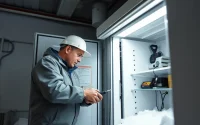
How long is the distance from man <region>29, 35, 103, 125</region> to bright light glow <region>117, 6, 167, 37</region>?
36 centimetres

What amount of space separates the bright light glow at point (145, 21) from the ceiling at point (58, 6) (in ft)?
2.60

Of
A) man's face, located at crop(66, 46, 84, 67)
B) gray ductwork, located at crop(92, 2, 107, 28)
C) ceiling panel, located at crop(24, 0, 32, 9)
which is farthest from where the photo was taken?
ceiling panel, located at crop(24, 0, 32, 9)

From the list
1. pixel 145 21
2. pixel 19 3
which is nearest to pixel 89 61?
pixel 145 21

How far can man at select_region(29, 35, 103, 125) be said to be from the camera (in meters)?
1.01

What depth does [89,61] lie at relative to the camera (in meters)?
1.39

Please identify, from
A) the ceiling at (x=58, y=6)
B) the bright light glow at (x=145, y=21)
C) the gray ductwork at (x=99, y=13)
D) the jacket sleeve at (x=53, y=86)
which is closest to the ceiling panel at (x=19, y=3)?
the ceiling at (x=58, y=6)

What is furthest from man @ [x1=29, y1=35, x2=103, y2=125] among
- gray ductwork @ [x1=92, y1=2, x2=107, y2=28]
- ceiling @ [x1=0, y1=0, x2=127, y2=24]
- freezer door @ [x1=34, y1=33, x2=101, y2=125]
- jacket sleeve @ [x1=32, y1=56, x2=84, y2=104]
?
ceiling @ [x1=0, y1=0, x2=127, y2=24]

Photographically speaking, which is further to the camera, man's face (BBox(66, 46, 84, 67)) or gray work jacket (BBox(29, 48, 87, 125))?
man's face (BBox(66, 46, 84, 67))

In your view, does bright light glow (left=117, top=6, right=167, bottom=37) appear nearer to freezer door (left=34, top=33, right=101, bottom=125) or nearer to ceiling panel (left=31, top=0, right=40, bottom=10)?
freezer door (left=34, top=33, right=101, bottom=125)

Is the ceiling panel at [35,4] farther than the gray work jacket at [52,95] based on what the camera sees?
Yes

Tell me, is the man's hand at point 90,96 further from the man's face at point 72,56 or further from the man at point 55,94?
the man's face at point 72,56

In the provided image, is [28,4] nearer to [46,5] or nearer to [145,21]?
[46,5]

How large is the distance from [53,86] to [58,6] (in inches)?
48.0

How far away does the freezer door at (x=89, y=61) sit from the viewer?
129 cm
